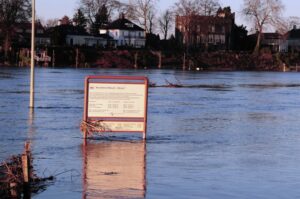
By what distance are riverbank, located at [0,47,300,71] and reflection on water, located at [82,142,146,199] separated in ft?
297

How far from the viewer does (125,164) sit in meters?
13.0

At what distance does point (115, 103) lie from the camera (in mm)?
15641

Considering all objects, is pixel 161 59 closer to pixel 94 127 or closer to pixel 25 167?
pixel 94 127

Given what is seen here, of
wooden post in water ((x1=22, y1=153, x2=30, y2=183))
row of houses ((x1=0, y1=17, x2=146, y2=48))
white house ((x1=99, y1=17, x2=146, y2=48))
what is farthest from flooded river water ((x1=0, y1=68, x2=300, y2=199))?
white house ((x1=99, y1=17, x2=146, y2=48))

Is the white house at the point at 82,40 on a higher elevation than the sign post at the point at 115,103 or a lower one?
higher

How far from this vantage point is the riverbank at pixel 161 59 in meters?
112

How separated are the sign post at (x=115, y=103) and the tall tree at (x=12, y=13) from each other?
91.6 m

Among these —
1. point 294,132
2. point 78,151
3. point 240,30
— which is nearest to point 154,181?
point 78,151

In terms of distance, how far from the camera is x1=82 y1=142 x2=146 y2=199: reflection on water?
10.4 m

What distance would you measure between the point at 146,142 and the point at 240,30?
132 meters

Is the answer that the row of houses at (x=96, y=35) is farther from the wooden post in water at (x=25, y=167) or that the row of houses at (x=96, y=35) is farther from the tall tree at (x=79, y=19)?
the wooden post in water at (x=25, y=167)

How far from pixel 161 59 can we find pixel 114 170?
10961 cm

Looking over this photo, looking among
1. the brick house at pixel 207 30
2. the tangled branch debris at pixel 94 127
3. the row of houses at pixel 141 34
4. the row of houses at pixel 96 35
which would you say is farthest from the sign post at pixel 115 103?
the brick house at pixel 207 30

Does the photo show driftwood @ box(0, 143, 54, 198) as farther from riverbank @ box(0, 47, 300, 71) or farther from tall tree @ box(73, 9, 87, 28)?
tall tree @ box(73, 9, 87, 28)
